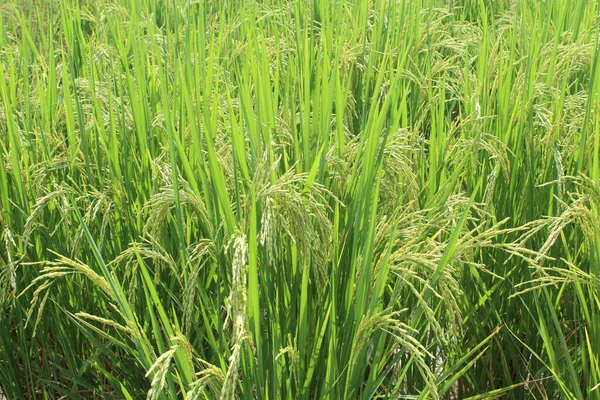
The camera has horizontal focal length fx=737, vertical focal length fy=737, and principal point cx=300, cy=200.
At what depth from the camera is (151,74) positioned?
2.42 m

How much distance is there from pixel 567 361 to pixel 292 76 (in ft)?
4.01

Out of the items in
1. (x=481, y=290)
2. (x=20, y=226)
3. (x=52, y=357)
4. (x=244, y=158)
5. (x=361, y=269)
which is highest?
(x=244, y=158)

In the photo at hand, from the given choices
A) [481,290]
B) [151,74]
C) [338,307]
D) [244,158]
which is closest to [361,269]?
[338,307]

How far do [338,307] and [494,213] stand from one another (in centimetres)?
64

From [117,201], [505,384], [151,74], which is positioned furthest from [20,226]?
[505,384]

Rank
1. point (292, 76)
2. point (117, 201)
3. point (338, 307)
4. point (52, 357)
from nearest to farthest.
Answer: point (338, 307) → point (117, 201) → point (52, 357) → point (292, 76)

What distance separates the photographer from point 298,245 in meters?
1.35

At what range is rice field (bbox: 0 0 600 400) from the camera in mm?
1357

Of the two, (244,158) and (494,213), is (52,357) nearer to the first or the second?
(244,158)

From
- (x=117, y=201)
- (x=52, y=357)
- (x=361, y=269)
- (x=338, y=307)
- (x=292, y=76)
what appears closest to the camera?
(x=361, y=269)

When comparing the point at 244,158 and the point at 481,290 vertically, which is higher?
the point at 244,158

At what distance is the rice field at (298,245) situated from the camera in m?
1.36

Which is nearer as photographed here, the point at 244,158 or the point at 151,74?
the point at 244,158

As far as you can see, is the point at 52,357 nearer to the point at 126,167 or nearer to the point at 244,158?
the point at 126,167
